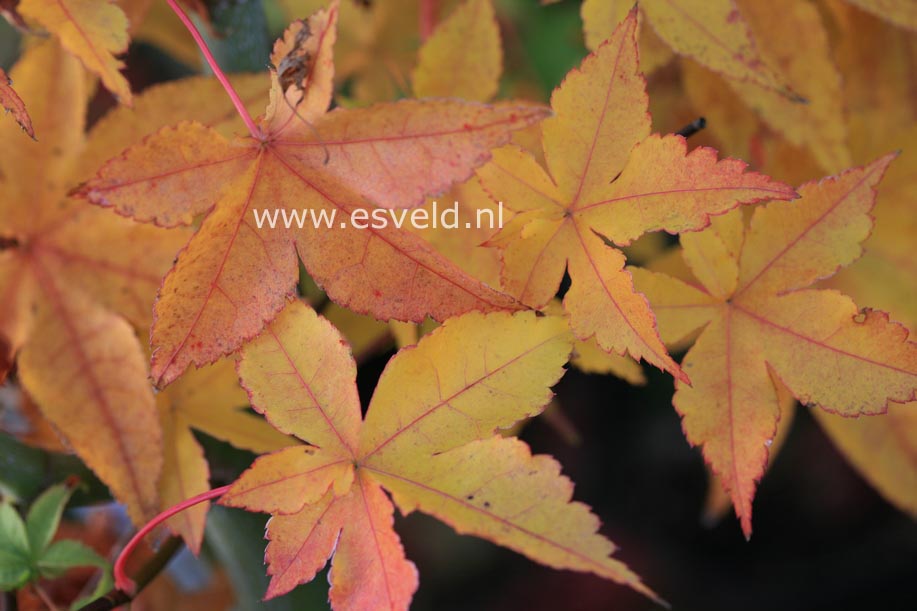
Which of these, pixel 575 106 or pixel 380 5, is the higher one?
pixel 380 5

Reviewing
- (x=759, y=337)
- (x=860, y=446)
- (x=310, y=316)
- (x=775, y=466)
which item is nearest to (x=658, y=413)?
(x=775, y=466)

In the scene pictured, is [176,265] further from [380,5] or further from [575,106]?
[380,5]

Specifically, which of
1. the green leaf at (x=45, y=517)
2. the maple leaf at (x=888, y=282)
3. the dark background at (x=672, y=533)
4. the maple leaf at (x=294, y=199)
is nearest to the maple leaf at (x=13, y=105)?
the maple leaf at (x=294, y=199)

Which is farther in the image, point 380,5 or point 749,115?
point 380,5

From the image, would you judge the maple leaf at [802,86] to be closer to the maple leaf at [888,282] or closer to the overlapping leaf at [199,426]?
the maple leaf at [888,282]

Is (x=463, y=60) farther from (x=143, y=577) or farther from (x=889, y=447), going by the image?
(x=889, y=447)

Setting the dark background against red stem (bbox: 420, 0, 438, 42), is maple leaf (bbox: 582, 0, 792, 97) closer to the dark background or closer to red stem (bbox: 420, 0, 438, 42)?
red stem (bbox: 420, 0, 438, 42)

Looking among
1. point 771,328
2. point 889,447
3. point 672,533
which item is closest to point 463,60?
point 771,328
